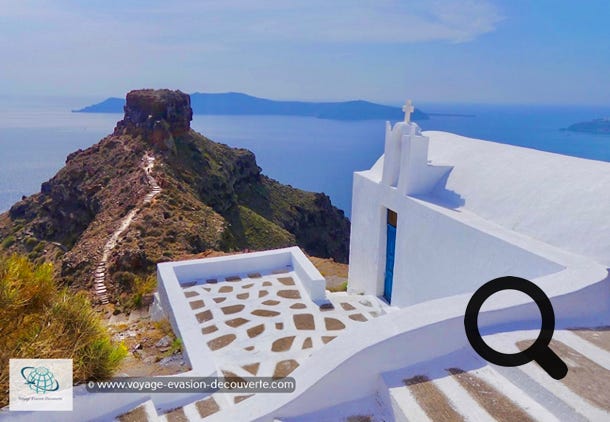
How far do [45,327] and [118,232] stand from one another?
14.9m

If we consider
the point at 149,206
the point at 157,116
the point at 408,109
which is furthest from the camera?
the point at 157,116

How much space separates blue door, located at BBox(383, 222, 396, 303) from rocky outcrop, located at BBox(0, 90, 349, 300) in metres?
8.73

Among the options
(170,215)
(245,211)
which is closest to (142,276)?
(170,215)

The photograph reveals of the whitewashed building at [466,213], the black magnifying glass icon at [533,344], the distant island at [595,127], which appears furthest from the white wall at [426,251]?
the distant island at [595,127]

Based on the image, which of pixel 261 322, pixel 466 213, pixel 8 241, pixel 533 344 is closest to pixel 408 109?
pixel 466 213

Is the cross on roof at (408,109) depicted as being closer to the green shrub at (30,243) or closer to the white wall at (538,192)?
the white wall at (538,192)

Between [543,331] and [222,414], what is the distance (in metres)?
2.28

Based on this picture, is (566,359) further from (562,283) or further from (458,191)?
(458,191)

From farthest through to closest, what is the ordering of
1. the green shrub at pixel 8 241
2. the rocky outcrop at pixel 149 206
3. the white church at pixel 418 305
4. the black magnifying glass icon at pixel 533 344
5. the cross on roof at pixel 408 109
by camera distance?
the green shrub at pixel 8 241
the rocky outcrop at pixel 149 206
the cross on roof at pixel 408 109
the black magnifying glass icon at pixel 533 344
the white church at pixel 418 305

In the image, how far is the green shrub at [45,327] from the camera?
10.3 ft

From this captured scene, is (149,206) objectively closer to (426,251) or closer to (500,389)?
(426,251)

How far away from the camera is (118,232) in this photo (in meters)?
17.3

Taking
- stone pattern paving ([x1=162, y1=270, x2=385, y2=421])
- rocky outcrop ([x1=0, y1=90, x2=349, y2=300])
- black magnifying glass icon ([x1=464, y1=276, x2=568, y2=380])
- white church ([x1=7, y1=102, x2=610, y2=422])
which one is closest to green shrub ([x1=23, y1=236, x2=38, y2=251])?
rocky outcrop ([x1=0, y1=90, x2=349, y2=300])
